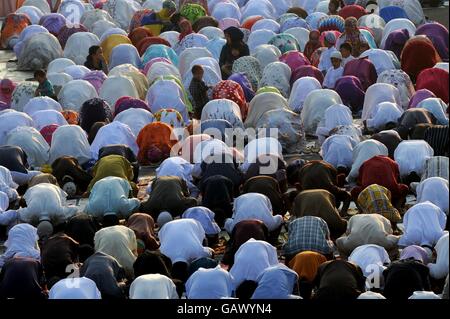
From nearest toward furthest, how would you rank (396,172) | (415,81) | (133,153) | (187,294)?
(187,294) < (396,172) < (133,153) < (415,81)

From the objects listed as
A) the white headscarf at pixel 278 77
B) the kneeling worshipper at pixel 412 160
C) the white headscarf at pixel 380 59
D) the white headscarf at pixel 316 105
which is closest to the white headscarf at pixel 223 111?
the white headscarf at pixel 316 105

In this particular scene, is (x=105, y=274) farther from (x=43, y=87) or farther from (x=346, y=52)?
(x=346, y=52)

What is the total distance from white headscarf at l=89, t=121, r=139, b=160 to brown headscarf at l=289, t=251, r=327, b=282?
12.8 ft

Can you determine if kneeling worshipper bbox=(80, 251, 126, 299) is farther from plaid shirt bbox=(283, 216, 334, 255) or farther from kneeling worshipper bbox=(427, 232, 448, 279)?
kneeling worshipper bbox=(427, 232, 448, 279)

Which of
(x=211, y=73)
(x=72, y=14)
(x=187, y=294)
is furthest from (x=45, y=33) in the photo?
(x=187, y=294)

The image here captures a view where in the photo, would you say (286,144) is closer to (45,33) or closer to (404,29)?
(404,29)

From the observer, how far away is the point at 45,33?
874 inches

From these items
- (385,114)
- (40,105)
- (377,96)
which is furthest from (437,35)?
(40,105)

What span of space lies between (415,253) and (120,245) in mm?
2489

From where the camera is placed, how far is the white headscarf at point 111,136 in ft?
57.4

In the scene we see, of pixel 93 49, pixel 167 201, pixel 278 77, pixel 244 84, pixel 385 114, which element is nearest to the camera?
pixel 167 201

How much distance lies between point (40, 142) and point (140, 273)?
3942mm

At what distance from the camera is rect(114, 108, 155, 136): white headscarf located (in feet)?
59.4

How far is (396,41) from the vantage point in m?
21.1
